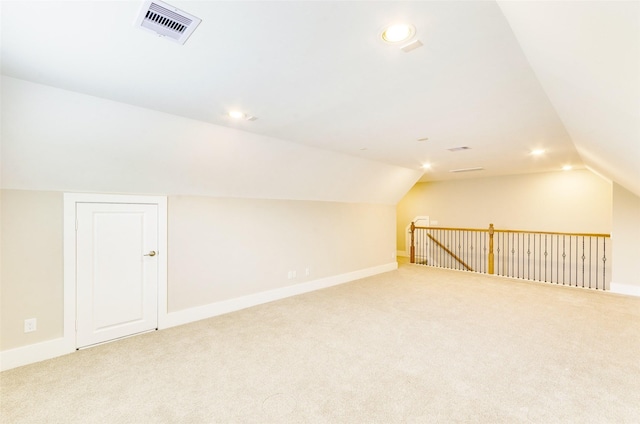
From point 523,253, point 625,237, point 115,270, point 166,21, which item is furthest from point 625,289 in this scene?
point 115,270

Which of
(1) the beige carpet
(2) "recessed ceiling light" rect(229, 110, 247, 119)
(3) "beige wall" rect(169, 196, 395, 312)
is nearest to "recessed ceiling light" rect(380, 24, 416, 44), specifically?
(2) "recessed ceiling light" rect(229, 110, 247, 119)

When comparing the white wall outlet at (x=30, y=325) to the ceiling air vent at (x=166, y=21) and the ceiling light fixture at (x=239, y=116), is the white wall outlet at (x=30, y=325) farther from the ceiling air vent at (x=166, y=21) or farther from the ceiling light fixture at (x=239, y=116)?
the ceiling air vent at (x=166, y=21)

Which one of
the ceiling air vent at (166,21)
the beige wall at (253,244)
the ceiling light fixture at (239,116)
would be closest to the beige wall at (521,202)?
the beige wall at (253,244)

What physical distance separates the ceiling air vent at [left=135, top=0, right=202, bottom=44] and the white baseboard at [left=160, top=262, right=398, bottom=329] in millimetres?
3233

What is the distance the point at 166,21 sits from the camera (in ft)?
5.15

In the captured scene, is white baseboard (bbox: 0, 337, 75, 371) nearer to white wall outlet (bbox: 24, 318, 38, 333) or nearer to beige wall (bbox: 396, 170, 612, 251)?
white wall outlet (bbox: 24, 318, 38, 333)

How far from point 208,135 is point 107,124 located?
0.96 meters

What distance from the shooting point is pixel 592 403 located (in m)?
2.15

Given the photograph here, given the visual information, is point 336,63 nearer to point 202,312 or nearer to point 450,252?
point 202,312

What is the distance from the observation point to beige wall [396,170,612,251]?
6.21 metres

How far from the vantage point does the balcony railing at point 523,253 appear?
6.25 m

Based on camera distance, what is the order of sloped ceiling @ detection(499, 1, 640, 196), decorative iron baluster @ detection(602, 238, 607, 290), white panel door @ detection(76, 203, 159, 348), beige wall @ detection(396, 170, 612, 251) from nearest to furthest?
sloped ceiling @ detection(499, 1, 640, 196), white panel door @ detection(76, 203, 159, 348), decorative iron baluster @ detection(602, 238, 607, 290), beige wall @ detection(396, 170, 612, 251)

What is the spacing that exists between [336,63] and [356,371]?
2.55m

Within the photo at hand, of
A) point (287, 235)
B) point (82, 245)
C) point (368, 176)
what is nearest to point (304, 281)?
point (287, 235)
